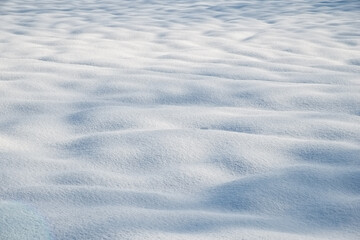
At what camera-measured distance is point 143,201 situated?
2.48ft

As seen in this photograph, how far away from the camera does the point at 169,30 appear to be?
3.18 m

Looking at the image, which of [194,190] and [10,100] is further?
[10,100]

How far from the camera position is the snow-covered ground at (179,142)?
0.68m

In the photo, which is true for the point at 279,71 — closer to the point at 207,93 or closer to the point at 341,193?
the point at 207,93

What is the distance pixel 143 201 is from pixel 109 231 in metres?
0.14

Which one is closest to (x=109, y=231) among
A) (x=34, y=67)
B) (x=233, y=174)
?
(x=233, y=174)

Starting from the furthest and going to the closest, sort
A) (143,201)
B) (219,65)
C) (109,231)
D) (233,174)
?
(219,65)
(233,174)
(143,201)
(109,231)

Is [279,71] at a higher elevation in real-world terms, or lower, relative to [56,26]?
lower

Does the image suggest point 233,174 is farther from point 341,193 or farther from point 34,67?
point 34,67

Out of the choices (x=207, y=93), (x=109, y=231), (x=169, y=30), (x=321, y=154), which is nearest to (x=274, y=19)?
(x=169, y=30)

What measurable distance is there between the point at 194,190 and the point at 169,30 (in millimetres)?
2572

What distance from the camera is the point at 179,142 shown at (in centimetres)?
102

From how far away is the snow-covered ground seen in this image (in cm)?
68

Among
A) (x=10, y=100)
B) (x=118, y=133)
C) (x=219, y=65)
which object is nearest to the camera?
(x=118, y=133)
